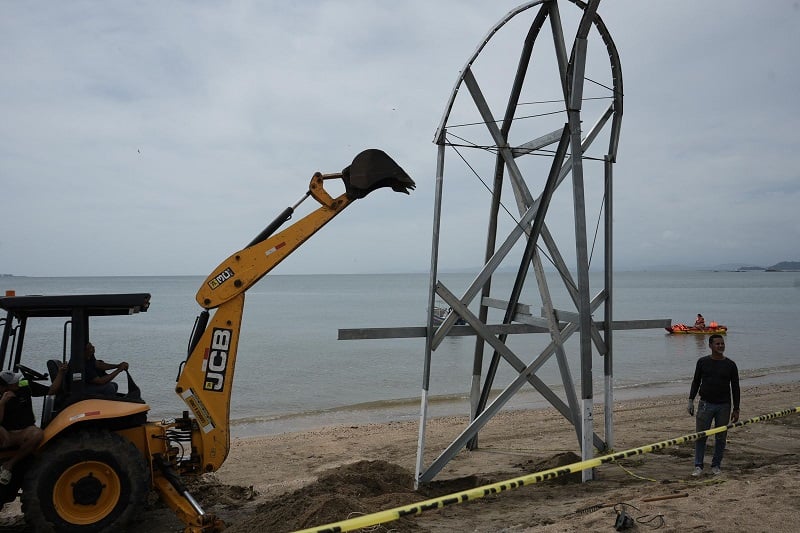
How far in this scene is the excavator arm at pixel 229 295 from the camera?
21.3 ft

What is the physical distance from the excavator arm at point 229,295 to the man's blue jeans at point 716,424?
4.31 m

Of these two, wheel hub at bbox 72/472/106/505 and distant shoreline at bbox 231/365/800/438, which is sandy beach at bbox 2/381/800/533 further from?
distant shoreline at bbox 231/365/800/438

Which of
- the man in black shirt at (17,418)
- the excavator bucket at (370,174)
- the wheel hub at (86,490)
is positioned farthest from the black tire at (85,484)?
the excavator bucket at (370,174)

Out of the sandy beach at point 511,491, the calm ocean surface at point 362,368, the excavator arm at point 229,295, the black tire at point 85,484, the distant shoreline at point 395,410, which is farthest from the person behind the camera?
the calm ocean surface at point 362,368

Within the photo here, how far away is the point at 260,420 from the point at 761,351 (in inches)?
983

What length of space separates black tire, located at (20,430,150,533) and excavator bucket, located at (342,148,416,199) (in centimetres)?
328

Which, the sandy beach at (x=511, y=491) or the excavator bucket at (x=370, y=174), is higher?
the excavator bucket at (x=370, y=174)

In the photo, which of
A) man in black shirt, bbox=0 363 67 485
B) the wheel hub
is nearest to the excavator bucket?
man in black shirt, bbox=0 363 67 485

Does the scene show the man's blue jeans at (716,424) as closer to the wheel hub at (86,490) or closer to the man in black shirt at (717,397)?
the man in black shirt at (717,397)

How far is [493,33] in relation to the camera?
7508 millimetres

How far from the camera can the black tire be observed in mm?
5664

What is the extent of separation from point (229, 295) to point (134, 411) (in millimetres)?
1390

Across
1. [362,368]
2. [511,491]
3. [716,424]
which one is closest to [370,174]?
[511,491]

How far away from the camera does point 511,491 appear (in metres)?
7.22
